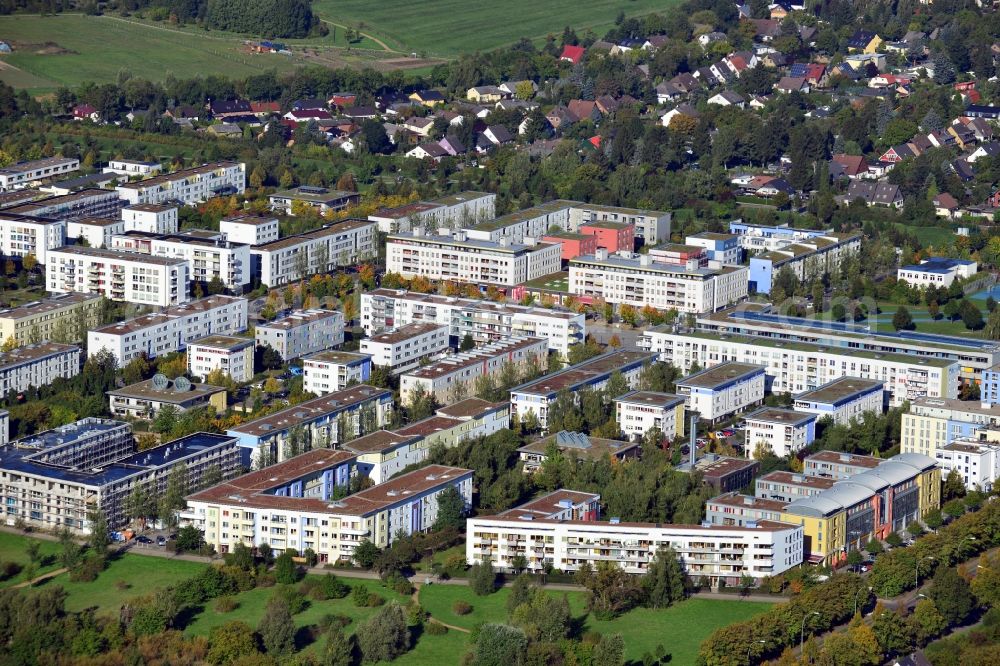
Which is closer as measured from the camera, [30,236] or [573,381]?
[573,381]

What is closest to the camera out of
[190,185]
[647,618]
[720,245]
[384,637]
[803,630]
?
[384,637]

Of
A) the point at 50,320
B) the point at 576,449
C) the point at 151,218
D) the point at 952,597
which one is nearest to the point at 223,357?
the point at 50,320

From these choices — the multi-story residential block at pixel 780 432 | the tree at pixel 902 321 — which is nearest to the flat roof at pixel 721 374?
the multi-story residential block at pixel 780 432

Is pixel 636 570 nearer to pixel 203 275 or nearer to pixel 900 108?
pixel 203 275

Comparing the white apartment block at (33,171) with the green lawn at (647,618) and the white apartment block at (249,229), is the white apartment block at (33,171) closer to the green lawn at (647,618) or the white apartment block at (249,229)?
the white apartment block at (249,229)

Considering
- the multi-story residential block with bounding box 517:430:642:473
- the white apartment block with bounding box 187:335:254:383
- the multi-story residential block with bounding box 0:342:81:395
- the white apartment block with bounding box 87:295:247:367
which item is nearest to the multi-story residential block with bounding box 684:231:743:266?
the white apartment block with bounding box 87:295:247:367

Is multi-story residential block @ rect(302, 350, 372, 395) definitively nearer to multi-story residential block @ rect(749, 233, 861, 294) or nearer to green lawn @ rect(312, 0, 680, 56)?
multi-story residential block @ rect(749, 233, 861, 294)

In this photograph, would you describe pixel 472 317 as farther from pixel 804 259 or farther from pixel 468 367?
pixel 804 259

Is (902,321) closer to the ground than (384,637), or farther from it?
farther from it
